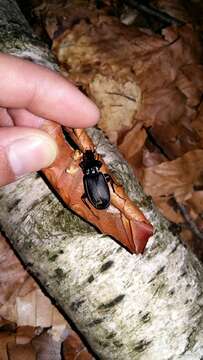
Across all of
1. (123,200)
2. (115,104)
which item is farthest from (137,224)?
(115,104)

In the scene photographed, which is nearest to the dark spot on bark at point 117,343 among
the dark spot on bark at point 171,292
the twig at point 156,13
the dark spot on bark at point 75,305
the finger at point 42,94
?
the dark spot on bark at point 75,305

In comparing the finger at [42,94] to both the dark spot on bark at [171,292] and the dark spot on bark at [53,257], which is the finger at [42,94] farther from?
the dark spot on bark at [171,292]

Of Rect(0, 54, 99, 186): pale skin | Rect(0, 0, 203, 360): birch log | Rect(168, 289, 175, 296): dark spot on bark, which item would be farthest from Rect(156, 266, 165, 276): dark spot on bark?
Rect(0, 54, 99, 186): pale skin

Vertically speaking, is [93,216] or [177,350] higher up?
[93,216]

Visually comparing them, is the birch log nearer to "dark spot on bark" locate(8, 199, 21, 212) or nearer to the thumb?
"dark spot on bark" locate(8, 199, 21, 212)

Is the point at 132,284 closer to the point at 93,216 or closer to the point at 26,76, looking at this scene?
the point at 93,216
